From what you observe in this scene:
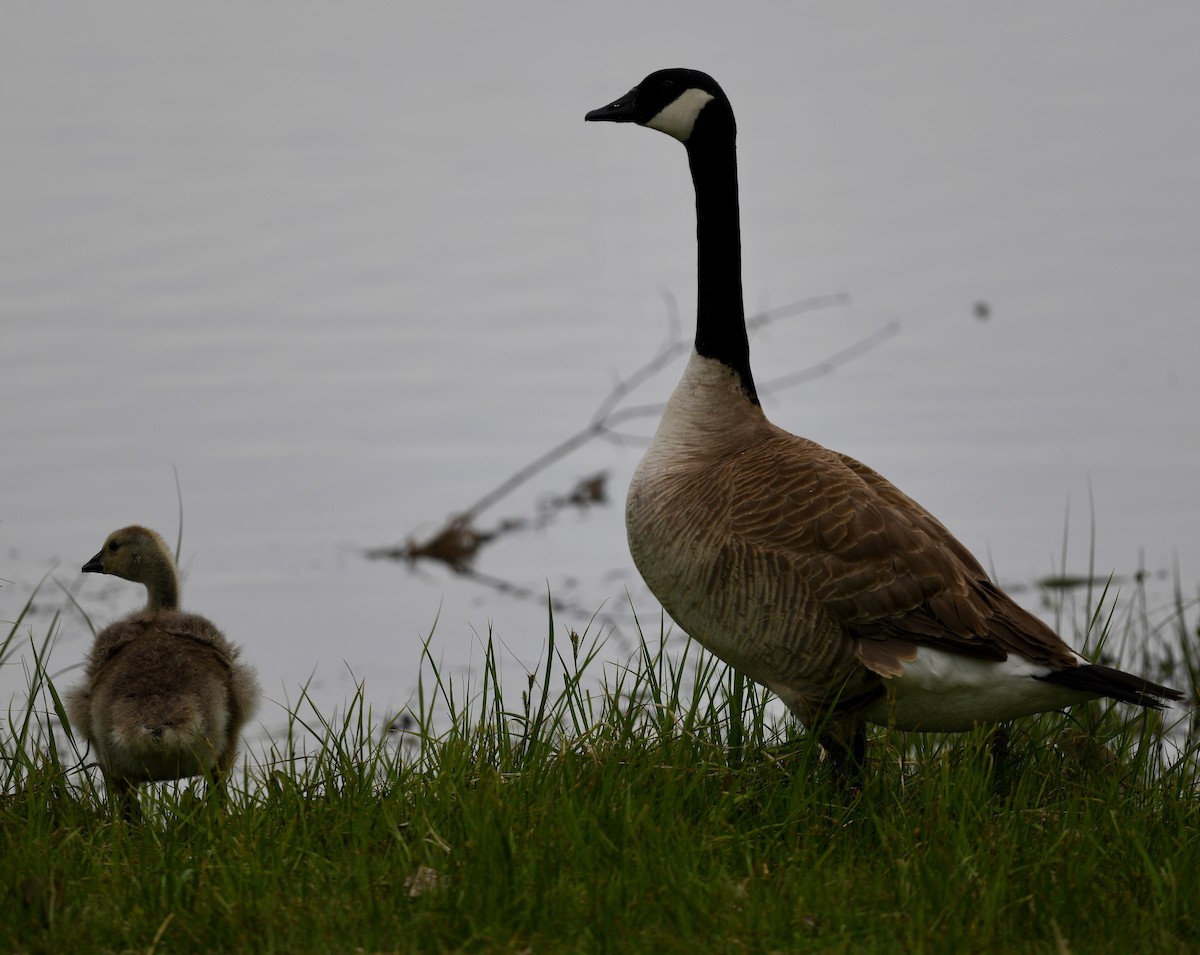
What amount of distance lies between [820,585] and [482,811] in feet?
4.09

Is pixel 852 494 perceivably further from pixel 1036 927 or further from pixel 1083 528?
pixel 1083 528

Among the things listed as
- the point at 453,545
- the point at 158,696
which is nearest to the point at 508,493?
the point at 453,545

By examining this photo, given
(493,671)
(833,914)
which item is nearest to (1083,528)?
(493,671)

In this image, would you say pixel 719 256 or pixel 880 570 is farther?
pixel 719 256

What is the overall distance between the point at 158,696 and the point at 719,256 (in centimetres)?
250

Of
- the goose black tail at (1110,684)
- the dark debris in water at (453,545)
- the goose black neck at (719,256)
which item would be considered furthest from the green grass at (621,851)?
the dark debris in water at (453,545)

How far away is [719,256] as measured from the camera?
5750 mm

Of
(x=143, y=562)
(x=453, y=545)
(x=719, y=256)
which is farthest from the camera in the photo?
(x=453, y=545)

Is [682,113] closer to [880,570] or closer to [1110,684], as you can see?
[880,570]

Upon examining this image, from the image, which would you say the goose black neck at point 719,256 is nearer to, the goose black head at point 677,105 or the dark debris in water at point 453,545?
the goose black head at point 677,105

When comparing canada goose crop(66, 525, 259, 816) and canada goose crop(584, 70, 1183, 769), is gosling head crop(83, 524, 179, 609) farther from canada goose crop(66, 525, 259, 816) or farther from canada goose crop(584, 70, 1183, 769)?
canada goose crop(584, 70, 1183, 769)

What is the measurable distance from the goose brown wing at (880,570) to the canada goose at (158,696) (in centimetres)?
178

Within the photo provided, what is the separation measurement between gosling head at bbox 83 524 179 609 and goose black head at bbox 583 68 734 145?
7.20 ft

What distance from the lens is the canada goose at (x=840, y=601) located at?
15.0ft
